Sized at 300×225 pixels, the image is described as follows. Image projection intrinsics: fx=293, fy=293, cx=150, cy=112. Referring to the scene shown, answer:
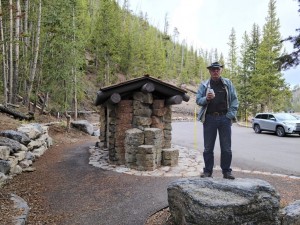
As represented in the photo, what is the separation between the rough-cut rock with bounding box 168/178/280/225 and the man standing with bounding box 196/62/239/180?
3.29ft

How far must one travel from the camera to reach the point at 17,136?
887 cm

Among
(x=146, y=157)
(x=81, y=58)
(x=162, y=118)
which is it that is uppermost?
(x=81, y=58)

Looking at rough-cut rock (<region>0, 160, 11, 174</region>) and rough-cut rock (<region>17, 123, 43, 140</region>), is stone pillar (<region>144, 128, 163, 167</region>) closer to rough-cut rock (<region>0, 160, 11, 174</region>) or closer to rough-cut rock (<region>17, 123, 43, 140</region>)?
rough-cut rock (<region>0, 160, 11, 174</region>)

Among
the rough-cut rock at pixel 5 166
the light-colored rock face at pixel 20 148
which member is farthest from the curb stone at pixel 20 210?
the rough-cut rock at pixel 5 166

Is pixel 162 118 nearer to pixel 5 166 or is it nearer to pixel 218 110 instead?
pixel 218 110

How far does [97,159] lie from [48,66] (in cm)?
1177

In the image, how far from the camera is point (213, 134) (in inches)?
203

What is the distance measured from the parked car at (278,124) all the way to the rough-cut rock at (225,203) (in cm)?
1517

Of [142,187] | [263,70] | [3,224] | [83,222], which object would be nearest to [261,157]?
[142,187]

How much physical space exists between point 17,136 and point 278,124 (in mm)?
15440

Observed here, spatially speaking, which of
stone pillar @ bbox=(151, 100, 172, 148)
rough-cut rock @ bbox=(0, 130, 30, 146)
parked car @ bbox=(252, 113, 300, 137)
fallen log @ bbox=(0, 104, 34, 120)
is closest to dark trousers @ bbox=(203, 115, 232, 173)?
stone pillar @ bbox=(151, 100, 172, 148)

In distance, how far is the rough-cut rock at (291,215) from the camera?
12.5 ft

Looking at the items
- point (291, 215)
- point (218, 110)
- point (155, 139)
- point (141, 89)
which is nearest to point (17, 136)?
point (141, 89)

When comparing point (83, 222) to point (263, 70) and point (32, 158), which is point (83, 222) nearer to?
point (32, 158)
